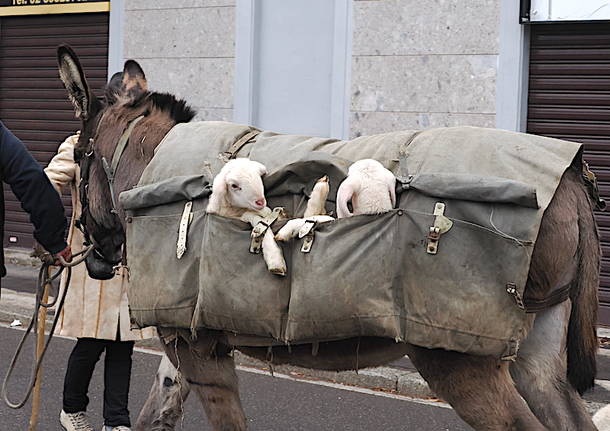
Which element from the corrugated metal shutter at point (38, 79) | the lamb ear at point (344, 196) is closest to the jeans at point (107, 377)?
the lamb ear at point (344, 196)

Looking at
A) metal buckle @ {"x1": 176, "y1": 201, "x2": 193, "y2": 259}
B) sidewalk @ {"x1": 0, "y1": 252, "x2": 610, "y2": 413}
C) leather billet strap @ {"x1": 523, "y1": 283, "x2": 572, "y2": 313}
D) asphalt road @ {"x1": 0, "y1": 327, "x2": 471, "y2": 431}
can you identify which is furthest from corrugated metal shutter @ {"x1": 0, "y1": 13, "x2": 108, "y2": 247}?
leather billet strap @ {"x1": 523, "y1": 283, "x2": 572, "y2": 313}

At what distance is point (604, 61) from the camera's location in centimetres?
887

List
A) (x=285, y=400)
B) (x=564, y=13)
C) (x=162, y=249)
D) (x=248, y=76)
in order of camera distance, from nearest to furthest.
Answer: (x=162, y=249)
(x=285, y=400)
(x=564, y=13)
(x=248, y=76)

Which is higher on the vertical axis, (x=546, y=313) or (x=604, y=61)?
(x=604, y=61)

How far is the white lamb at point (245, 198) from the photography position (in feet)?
12.2

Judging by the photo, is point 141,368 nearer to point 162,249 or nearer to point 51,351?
point 51,351

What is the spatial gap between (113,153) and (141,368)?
331 cm

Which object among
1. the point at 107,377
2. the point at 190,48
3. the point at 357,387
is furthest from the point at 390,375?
the point at 190,48

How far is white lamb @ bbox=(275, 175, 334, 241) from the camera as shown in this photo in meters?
3.69

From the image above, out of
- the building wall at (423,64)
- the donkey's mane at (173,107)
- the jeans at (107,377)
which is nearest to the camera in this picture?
the donkey's mane at (173,107)

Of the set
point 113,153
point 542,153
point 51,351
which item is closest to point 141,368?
point 51,351

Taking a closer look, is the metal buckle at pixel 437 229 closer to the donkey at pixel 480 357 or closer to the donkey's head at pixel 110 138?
the donkey at pixel 480 357

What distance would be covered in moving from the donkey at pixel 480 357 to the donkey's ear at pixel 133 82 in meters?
0.10

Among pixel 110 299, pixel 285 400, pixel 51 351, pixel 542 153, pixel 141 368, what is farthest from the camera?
pixel 51 351
